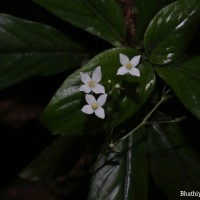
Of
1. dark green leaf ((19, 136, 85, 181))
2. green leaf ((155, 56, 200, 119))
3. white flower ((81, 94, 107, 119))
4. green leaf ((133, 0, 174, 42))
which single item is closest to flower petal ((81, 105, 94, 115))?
white flower ((81, 94, 107, 119))

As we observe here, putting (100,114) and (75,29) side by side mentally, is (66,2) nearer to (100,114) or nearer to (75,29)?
(75,29)

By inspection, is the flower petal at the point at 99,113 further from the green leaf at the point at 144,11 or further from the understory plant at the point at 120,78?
the green leaf at the point at 144,11

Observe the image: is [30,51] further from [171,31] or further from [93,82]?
[171,31]

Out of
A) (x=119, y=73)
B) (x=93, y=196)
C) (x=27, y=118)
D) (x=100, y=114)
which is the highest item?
(x=27, y=118)

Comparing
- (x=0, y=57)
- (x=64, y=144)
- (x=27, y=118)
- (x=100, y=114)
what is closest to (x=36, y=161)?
(x=64, y=144)

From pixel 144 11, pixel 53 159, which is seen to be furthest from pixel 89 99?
pixel 53 159

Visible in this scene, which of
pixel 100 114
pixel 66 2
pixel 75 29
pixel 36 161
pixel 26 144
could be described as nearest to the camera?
pixel 100 114

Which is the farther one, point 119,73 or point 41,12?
point 41,12
